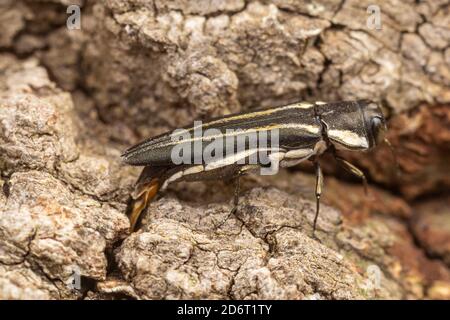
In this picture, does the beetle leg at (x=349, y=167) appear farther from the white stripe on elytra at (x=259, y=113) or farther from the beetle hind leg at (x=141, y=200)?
the beetle hind leg at (x=141, y=200)

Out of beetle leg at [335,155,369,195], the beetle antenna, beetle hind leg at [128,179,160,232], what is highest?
the beetle antenna

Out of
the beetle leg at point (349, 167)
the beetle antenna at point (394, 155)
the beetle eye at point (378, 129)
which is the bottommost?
the beetle leg at point (349, 167)

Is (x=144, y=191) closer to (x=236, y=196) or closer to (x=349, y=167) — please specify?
(x=236, y=196)

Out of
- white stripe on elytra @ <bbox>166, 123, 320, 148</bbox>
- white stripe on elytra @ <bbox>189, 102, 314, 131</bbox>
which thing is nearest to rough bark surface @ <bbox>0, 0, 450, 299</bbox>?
white stripe on elytra @ <bbox>189, 102, 314, 131</bbox>

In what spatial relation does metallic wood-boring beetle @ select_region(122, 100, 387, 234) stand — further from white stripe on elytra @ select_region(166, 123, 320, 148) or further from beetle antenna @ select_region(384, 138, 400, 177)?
beetle antenna @ select_region(384, 138, 400, 177)

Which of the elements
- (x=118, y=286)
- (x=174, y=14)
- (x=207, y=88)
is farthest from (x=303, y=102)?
(x=118, y=286)

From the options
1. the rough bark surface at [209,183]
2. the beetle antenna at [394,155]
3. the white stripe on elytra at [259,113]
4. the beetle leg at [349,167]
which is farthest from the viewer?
the beetle antenna at [394,155]

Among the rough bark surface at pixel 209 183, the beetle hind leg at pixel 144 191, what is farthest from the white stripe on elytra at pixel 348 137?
the beetle hind leg at pixel 144 191
